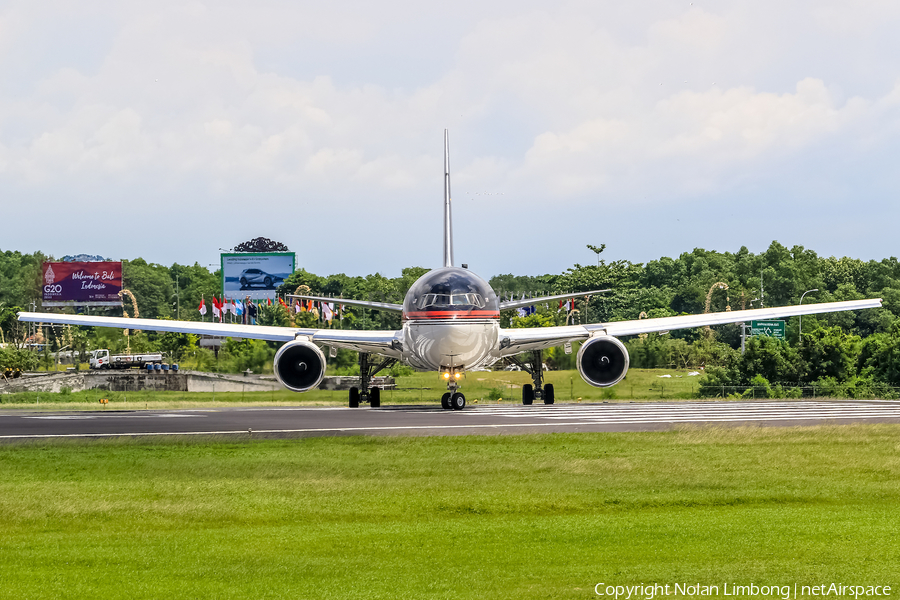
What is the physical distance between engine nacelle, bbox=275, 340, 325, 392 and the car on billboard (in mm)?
118197

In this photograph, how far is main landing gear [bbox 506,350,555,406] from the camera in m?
40.6

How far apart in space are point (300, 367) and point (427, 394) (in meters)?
17.8

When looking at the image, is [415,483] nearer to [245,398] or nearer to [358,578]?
[358,578]

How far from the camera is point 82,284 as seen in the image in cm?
14675

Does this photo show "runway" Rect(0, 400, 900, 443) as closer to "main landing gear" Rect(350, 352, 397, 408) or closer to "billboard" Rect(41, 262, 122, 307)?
"main landing gear" Rect(350, 352, 397, 408)

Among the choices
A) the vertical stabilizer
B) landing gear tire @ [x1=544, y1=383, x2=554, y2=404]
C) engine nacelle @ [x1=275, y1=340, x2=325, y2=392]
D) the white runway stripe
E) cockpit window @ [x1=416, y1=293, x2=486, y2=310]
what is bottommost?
the white runway stripe

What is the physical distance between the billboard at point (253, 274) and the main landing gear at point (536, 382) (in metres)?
113

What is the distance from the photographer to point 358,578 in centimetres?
1003

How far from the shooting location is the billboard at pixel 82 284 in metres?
145

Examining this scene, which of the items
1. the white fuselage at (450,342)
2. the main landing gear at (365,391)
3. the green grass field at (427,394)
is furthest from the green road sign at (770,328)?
the white fuselage at (450,342)

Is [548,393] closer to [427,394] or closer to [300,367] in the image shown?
[300,367]

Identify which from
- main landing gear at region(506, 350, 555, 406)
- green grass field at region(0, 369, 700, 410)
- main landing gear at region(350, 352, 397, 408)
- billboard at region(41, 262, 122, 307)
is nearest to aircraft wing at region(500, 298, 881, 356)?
main landing gear at region(506, 350, 555, 406)

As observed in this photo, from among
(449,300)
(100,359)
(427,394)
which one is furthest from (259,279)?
(449,300)

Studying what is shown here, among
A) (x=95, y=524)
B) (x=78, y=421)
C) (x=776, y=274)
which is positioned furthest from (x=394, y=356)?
(x=776, y=274)
